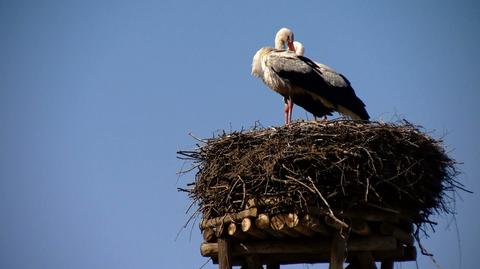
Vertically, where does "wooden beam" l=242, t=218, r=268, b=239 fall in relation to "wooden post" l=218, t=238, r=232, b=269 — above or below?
above

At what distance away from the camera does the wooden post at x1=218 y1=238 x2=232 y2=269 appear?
8.54 metres

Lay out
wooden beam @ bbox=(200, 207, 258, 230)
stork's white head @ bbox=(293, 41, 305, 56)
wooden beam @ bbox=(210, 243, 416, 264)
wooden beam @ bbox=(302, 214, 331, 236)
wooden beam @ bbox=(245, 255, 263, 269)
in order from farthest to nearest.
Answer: stork's white head @ bbox=(293, 41, 305, 56) < wooden beam @ bbox=(245, 255, 263, 269) < wooden beam @ bbox=(210, 243, 416, 264) < wooden beam @ bbox=(200, 207, 258, 230) < wooden beam @ bbox=(302, 214, 331, 236)

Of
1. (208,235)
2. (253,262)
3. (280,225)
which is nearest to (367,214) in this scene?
(280,225)

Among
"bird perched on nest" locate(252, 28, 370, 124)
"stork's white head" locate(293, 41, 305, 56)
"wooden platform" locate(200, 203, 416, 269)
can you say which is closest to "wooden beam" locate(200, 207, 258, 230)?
"wooden platform" locate(200, 203, 416, 269)

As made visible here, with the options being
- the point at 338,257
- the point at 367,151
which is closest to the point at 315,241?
the point at 338,257

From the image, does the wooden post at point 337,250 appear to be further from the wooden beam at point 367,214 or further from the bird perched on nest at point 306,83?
the bird perched on nest at point 306,83

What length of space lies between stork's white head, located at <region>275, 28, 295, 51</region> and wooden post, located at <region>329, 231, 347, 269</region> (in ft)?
15.9

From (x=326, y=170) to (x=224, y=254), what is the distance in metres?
1.42

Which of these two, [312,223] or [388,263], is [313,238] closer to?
[312,223]

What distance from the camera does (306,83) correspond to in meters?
10.9

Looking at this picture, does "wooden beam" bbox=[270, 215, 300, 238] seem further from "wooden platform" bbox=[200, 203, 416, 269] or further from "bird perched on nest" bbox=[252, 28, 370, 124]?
"bird perched on nest" bbox=[252, 28, 370, 124]

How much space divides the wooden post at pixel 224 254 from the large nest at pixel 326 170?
0.29 m

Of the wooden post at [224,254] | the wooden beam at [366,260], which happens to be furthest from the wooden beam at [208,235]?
the wooden beam at [366,260]

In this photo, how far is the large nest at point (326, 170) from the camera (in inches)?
312
